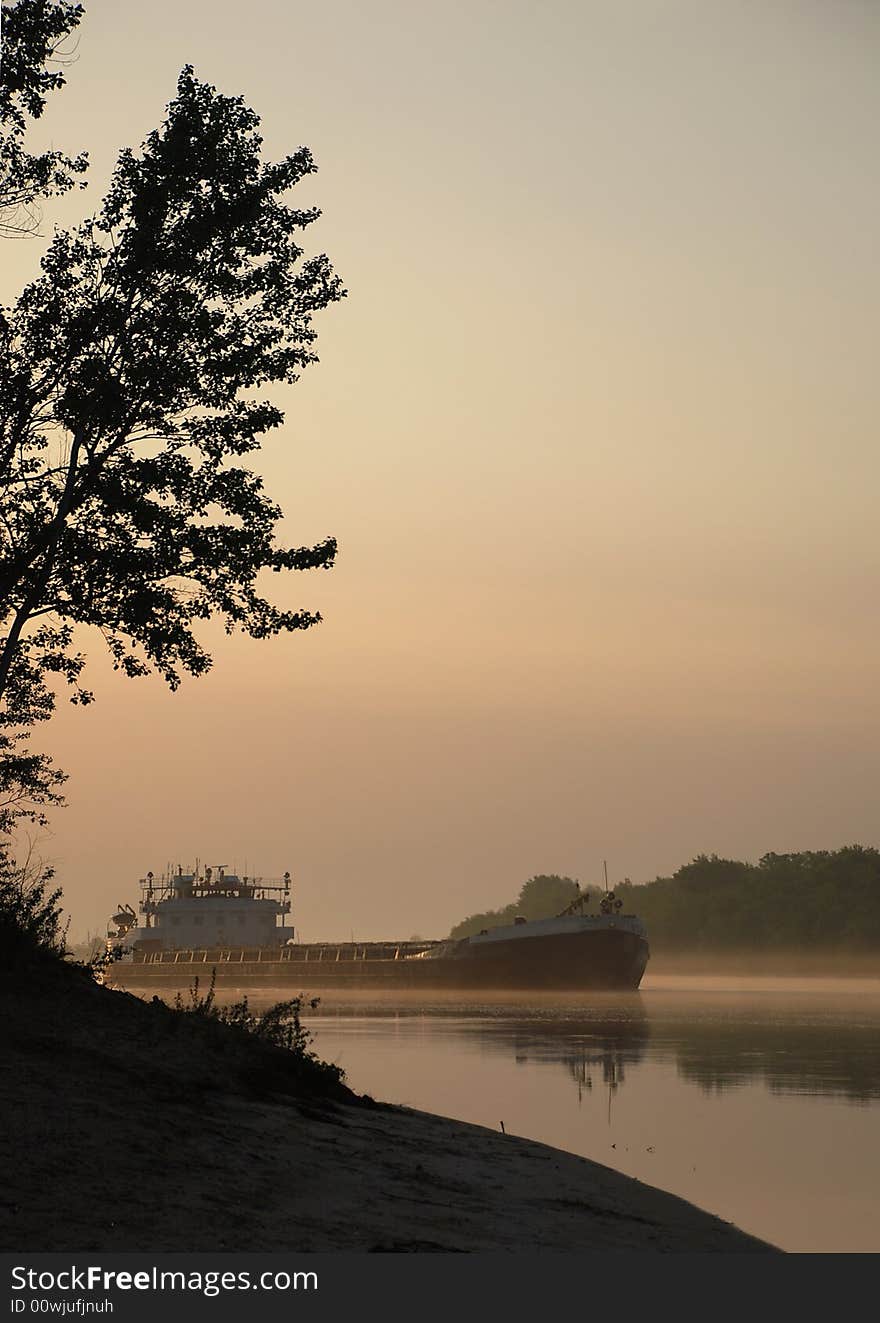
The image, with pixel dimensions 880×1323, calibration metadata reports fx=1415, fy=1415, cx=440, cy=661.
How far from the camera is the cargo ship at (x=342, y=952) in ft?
300

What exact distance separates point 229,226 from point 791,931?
157688 mm

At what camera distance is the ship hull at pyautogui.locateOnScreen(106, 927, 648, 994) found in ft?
299

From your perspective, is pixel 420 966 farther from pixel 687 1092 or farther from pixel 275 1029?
pixel 275 1029

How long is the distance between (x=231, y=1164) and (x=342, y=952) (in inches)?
4044

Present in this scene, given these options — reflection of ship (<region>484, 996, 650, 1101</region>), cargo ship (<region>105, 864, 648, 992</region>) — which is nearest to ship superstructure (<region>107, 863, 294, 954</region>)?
cargo ship (<region>105, 864, 648, 992</region>)

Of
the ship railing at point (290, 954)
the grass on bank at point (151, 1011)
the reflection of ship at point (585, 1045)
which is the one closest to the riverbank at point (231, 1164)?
the grass on bank at point (151, 1011)

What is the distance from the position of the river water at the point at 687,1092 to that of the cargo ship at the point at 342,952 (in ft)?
83.1

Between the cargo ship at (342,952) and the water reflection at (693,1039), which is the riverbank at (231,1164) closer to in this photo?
the water reflection at (693,1039)

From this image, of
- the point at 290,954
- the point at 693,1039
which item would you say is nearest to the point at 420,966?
the point at 290,954

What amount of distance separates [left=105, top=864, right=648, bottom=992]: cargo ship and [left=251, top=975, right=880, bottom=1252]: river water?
83.1 ft

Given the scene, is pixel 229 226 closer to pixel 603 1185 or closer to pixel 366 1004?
pixel 603 1185

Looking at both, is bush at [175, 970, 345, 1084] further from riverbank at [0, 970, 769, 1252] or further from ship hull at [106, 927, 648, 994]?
ship hull at [106, 927, 648, 994]

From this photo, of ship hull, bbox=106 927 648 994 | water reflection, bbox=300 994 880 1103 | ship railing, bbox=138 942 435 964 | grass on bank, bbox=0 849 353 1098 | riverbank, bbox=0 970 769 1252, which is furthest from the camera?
ship railing, bbox=138 942 435 964

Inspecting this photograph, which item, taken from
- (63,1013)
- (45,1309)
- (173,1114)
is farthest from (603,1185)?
(45,1309)
